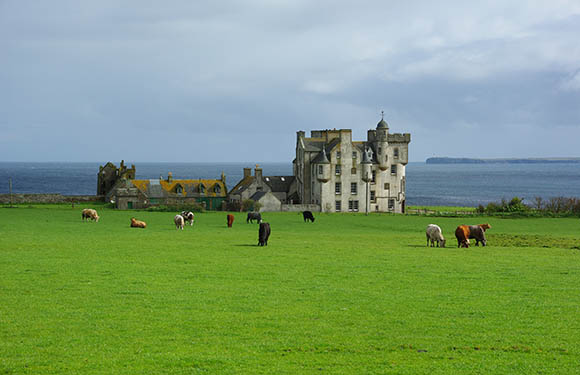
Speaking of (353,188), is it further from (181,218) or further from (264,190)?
(181,218)

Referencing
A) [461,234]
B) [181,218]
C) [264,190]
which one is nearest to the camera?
[461,234]

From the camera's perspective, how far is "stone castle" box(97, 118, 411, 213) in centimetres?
9194

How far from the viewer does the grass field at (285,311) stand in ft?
45.2

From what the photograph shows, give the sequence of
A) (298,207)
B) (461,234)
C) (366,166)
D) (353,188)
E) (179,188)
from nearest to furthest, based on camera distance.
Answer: (461,234), (298,207), (366,166), (353,188), (179,188)

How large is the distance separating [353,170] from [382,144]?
21.8 feet

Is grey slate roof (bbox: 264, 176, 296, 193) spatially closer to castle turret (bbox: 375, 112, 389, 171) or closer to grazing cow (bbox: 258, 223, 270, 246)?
castle turret (bbox: 375, 112, 389, 171)

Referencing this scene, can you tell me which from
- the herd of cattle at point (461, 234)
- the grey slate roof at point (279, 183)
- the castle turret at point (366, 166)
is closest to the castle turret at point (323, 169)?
the castle turret at point (366, 166)

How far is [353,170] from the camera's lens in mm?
93750

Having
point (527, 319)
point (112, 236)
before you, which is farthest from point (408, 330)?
point (112, 236)

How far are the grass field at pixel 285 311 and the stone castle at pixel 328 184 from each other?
5744 centimetres

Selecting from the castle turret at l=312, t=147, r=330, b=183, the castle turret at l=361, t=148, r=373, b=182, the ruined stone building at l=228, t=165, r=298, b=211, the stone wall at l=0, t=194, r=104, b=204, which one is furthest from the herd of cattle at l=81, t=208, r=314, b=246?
the stone wall at l=0, t=194, r=104, b=204

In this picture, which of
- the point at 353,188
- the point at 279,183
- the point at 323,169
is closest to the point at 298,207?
the point at 323,169

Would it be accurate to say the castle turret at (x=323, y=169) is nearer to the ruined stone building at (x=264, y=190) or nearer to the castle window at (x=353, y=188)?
the castle window at (x=353, y=188)

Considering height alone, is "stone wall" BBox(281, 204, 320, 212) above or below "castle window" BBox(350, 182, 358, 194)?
below
